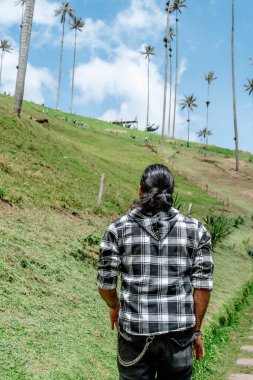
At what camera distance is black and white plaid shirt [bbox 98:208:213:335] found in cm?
288

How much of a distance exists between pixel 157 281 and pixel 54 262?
5.53m

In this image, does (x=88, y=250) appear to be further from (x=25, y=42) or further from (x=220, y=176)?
(x=220, y=176)

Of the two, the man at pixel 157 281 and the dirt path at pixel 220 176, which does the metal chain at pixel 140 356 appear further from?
the dirt path at pixel 220 176

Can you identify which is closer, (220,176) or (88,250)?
(88,250)

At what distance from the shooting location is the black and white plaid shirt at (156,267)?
2883mm

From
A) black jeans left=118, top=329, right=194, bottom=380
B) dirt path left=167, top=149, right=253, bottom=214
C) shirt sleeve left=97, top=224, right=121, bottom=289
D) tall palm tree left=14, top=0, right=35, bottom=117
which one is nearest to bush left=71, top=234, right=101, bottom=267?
shirt sleeve left=97, top=224, right=121, bottom=289

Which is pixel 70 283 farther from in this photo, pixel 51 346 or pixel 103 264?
pixel 103 264

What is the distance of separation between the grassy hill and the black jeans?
2.01 meters

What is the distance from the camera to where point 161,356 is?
2885 mm

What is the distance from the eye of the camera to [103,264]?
3043 mm

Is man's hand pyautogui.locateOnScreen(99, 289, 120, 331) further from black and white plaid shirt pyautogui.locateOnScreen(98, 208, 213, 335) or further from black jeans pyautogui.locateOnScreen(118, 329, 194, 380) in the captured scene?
black jeans pyautogui.locateOnScreen(118, 329, 194, 380)

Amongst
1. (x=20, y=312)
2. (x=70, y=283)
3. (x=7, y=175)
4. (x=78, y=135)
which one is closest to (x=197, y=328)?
(x=20, y=312)

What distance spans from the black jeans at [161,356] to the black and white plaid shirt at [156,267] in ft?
0.20

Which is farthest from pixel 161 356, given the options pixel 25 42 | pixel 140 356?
pixel 25 42
